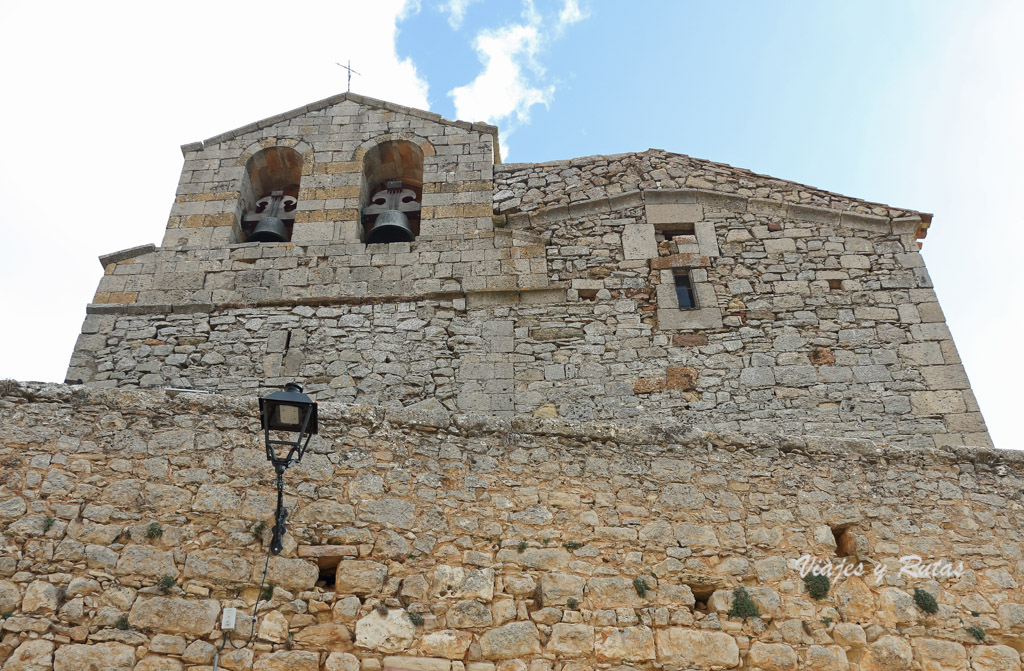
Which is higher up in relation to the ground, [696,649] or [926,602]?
[926,602]

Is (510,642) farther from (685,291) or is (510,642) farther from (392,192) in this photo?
(392,192)

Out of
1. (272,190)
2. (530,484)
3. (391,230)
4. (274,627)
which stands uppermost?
(272,190)

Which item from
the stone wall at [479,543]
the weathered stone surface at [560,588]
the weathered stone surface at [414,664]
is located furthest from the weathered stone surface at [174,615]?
the weathered stone surface at [560,588]

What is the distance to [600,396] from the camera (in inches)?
267

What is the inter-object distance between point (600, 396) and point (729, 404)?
1097 millimetres

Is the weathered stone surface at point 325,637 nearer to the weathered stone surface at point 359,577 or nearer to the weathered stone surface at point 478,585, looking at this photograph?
the weathered stone surface at point 359,577

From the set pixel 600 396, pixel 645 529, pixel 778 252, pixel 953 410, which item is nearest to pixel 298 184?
pixel 600 396

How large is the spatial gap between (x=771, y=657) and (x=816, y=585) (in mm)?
510

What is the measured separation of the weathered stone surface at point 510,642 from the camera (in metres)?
3.88

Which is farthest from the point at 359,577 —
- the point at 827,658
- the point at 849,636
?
the point at 849,636

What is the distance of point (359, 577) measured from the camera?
398 centimetres

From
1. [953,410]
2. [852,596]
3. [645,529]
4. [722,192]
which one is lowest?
[852,596]

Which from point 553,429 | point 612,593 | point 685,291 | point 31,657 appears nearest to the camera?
point 31,657

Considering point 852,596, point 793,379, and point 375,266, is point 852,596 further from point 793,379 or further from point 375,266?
point 375,266
